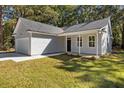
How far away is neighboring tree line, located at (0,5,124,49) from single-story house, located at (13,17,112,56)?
11733mm

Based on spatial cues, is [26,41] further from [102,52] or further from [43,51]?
[102,52]

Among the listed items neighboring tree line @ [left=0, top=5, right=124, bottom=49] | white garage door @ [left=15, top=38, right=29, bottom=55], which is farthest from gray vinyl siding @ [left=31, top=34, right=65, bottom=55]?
neighboring tree line @ [left=0, top=5, right=124, bottom=49]

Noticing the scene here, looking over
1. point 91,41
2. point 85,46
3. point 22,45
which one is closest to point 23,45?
point 22,45

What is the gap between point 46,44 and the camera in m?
17.7

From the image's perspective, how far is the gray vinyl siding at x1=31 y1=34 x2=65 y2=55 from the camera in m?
16.2

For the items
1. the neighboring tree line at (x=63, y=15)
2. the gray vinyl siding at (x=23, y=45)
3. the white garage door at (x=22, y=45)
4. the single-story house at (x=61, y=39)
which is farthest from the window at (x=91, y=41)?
the neighboring tree line at (x=63, y=15)

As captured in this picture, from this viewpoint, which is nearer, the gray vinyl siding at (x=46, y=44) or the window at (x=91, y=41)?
the gray vinyl siding at (x=46, y=44)

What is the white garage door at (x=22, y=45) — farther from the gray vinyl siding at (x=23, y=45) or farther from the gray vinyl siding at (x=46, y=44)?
the gray vinyl siding at (x=46, y=44)

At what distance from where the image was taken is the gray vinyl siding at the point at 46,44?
53.1ft

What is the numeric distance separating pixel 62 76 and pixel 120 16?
24631mm

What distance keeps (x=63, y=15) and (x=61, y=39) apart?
18658 millimetres

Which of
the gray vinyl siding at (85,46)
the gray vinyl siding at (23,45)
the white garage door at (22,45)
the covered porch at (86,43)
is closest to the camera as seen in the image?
the covered porch at (86,43)

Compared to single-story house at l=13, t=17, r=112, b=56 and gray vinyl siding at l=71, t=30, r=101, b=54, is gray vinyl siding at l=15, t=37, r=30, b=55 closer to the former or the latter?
single-story house at l=13, t=17, r=112, b=56

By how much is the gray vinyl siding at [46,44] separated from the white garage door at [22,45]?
1211 millimetres
